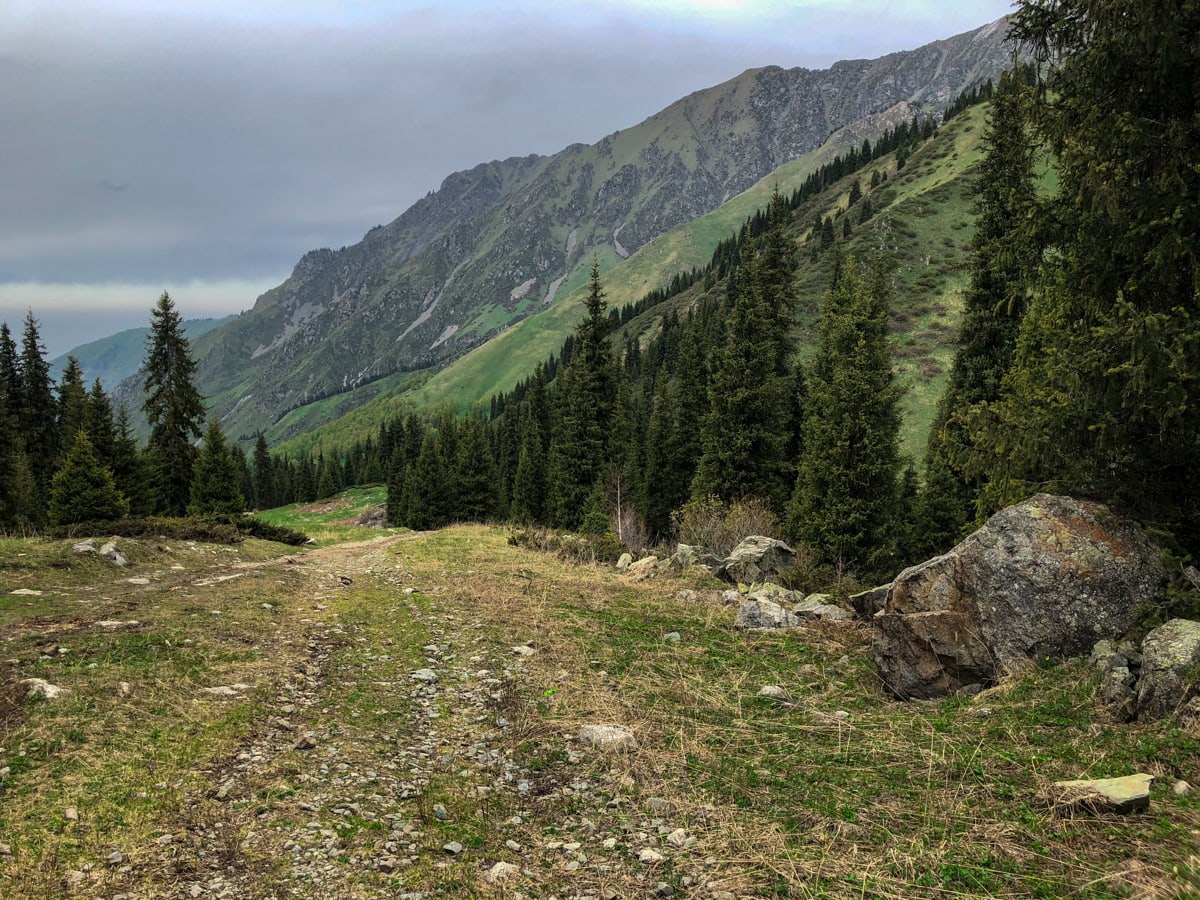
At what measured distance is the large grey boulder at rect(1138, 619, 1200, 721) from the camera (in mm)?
5949

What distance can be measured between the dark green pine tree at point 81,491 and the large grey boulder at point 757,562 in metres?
29.9

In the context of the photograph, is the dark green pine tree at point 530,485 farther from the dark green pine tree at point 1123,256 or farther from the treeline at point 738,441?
the dark green pine tree at point 1123,256

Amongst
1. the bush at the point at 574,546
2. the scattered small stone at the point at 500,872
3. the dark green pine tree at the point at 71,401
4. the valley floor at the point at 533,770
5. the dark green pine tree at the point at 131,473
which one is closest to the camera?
the valley floor at the point at 533,770

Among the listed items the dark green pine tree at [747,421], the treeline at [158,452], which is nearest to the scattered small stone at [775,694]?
the dark green pine tree at [747,421]

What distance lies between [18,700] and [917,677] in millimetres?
11953

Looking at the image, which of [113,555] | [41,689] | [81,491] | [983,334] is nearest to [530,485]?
[81,491]

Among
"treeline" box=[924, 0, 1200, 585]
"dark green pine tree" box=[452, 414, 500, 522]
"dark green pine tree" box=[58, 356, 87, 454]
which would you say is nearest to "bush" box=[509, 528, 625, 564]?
"treeline" box=[924, 0, 1200, 585]

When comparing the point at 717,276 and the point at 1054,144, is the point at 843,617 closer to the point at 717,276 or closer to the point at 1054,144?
the point at 1054,144

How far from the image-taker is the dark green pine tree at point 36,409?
162 ft

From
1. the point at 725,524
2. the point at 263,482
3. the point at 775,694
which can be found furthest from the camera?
the point at 263,482

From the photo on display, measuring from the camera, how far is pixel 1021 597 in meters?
8.15

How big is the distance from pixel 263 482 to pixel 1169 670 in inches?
5910

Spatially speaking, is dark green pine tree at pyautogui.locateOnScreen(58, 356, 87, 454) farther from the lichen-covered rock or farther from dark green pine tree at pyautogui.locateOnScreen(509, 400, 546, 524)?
the lichen-covered rock

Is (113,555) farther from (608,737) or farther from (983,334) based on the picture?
(983,334)
